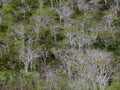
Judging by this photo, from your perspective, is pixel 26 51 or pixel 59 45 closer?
pixel 26 51

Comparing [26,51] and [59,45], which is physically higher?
[26,51]

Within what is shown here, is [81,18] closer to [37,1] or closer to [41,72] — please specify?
[37,1]

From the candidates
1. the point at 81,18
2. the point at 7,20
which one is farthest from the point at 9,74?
the point at 81,18

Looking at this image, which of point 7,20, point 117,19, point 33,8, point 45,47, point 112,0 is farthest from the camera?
point 112,0

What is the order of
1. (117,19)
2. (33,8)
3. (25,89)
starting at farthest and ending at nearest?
(33,8) → (117,19) → (25,89)

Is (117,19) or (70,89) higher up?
(117,19)

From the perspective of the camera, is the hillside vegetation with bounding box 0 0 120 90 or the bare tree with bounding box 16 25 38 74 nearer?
the hillside vegetation with bounding box 0 0 120 90

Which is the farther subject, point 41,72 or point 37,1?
point 37,1

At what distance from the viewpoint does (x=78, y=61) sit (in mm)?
49594

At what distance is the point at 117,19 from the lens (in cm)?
8394

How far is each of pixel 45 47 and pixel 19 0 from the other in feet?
105

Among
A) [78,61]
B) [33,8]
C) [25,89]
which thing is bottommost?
[25,89]

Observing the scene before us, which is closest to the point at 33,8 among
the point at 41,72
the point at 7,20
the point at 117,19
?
the point at 7,20

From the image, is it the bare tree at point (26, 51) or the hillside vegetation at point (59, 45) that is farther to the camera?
the bare tree at point (26, 51)
